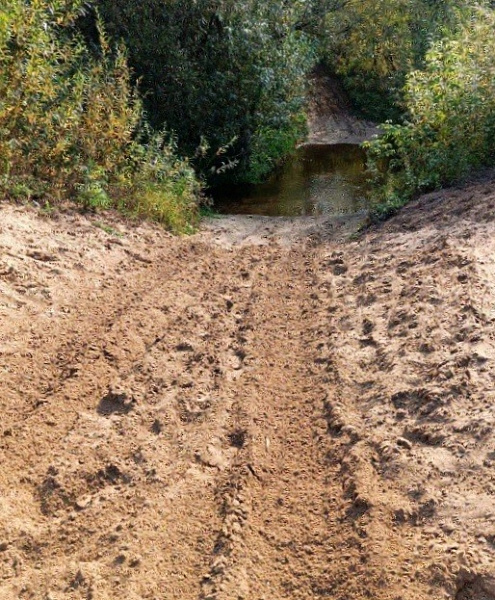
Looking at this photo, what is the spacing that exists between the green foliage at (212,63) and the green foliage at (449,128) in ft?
8.61

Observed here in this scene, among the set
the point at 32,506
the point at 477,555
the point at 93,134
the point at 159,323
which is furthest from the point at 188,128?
the point at 477,555

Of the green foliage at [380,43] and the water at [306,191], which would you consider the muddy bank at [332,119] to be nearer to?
the green foliage at [380,43]

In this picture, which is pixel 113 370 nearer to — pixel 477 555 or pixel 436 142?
pixel 477 555

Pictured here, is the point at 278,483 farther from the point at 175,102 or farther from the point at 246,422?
the point at 175,102

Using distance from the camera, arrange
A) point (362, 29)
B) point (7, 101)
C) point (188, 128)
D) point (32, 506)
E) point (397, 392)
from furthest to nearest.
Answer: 1. point (362, 29)
2. point (188, 128)
3. point (7, 101)
4. point (397, 392)
5. point (32, 506)

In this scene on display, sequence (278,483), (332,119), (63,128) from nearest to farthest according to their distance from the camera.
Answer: (278,483) < (63,128) < (332,119)

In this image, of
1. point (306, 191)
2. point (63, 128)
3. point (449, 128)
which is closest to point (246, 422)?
point (63, 128)

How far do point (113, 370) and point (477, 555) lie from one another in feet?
9.21

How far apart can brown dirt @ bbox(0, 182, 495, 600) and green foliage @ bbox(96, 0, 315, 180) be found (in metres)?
4.25

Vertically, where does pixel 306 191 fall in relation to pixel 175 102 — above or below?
below

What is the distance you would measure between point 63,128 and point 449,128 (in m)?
4.97

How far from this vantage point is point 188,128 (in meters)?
11.1

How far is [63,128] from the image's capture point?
7.77 m

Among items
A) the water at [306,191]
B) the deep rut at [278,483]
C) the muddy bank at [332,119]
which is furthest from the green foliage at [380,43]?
the deep rut at [278,483]
